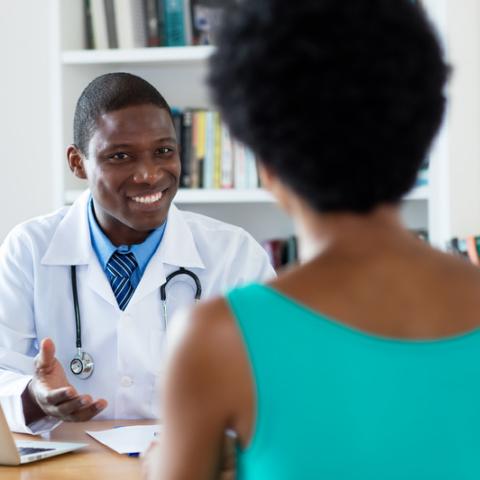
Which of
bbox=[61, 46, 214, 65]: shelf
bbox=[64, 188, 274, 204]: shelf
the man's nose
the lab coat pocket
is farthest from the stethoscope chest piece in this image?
bbox=[61, 46, 214, 65]: shelf

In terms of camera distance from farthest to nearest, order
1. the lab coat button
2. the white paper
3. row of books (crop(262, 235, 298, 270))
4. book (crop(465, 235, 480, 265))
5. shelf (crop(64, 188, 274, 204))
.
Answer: row of books (crop(262, 235, 298, 270)), shelf (crop(64, 188, 274, 204)), book (crop(465, 235, 480, 265)), the lab coat button, the white paper

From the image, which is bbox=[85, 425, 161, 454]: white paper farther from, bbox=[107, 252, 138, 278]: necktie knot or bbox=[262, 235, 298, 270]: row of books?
bbox=[262, 235, 298, 270]: row of books

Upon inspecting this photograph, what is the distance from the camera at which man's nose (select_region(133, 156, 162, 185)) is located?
2.03 metres

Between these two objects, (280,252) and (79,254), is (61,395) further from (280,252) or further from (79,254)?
(280,252)

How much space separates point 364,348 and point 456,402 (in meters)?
0.10

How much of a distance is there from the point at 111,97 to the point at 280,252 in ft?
3.38

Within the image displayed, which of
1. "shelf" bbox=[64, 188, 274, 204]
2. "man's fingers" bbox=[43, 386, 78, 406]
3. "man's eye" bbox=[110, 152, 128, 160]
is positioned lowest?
"man's fingers" bbox=[43, 386, 78, 406]

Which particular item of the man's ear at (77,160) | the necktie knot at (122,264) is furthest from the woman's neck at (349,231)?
the man's ear at (77,160)

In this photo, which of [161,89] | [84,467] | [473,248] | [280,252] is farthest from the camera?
[161,89]

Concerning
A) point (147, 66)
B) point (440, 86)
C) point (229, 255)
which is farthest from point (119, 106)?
point (440, 86)

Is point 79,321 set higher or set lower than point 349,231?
lower

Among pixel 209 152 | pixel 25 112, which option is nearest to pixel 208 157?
pixel 209 152

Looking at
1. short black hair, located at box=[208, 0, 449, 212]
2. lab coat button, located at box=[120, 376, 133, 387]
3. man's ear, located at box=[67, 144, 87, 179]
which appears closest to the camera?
short black hair, located at box=[208, 0, 449, 212]

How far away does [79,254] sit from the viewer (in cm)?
206
